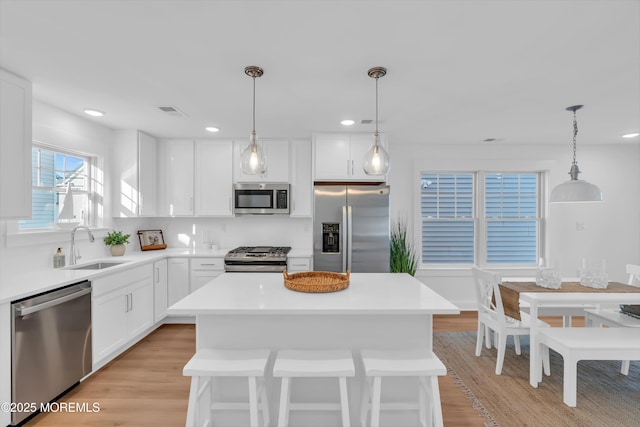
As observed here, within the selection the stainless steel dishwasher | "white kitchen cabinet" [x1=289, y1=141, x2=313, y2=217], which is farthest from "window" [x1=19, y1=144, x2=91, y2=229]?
"white kitchen cabinet" [x1=289, y1=141, x2=313, y2=217]

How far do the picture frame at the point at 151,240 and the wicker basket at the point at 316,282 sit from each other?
2.68m

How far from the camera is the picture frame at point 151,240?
418cm

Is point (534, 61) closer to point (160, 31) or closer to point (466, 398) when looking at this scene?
point (160, 31)

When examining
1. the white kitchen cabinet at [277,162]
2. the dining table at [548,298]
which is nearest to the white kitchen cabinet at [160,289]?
the white kitchen cabinet at [277,162]

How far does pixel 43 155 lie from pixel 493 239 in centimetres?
548

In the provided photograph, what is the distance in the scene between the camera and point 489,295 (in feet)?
10.3

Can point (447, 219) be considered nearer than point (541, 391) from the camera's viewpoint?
No

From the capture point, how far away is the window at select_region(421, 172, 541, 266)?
4723mm

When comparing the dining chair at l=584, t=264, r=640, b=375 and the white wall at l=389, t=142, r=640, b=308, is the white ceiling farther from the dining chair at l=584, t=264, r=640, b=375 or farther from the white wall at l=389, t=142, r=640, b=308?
the dining chair at l=584, t=264, r=640, b=375

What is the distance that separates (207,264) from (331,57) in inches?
114

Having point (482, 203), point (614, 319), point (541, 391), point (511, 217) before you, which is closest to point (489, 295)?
point (541, 391)

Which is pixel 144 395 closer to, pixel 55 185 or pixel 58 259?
pixel 58 259

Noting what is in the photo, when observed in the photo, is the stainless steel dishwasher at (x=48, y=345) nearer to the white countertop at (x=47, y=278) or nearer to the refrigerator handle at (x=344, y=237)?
the white countertop at (x=47, y=278)

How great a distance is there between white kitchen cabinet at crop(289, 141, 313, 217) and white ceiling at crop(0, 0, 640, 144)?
84 cm
